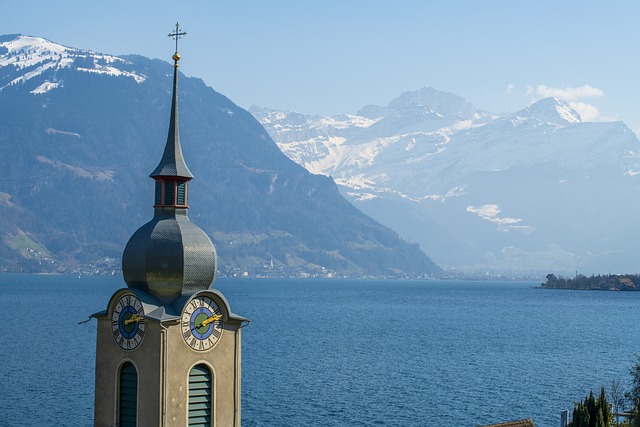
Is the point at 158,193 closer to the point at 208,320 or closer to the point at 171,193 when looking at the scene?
the point at 171,193

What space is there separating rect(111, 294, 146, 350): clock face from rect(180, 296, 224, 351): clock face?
127 cm

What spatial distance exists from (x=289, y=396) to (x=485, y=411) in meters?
20.0

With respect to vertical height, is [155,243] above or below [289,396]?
above

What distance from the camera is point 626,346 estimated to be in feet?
572

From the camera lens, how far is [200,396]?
3130cm

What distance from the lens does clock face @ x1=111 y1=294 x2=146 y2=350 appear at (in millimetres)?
30938

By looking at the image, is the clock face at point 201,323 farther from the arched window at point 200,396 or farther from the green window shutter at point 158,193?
the green window shutter at point 158,193

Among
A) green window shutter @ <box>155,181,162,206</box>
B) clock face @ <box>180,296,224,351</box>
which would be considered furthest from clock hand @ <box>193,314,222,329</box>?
green window shutter @ <box>155,181,162,206</box>

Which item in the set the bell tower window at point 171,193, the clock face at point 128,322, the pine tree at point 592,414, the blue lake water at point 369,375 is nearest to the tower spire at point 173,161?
the bell tower window at point 171,193

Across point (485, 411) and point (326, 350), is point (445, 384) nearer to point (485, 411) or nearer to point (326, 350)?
point (485, 411)

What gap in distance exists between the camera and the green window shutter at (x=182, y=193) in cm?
3316

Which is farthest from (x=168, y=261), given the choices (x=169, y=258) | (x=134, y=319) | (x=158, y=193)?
(x=158, y=193)

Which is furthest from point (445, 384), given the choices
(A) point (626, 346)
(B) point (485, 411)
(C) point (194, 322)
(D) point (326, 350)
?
(C) point (194, 322)

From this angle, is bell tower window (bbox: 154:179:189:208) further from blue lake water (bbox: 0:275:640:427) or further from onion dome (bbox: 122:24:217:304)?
blue lake water (bbox: 0:275:640:427)
